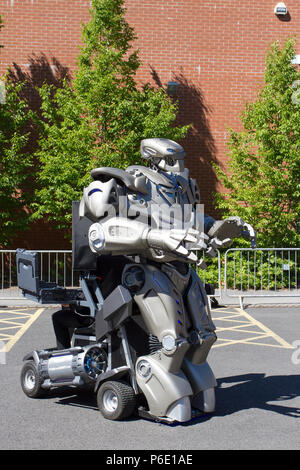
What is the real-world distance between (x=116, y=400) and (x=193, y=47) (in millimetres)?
12287

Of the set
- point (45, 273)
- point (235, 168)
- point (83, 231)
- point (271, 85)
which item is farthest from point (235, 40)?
point (83, 231)

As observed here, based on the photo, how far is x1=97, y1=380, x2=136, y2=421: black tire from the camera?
16.4 feet

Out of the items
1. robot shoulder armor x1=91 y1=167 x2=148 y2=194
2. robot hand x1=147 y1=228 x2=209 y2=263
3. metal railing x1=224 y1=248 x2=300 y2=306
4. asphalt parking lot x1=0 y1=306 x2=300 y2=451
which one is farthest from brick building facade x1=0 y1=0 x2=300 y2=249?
robot hand x1=147 y1=228 x2=209 y2=263

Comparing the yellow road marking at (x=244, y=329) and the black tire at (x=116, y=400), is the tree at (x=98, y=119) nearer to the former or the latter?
the yellow road marking at (x=244, y=329)

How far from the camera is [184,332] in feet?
16.7

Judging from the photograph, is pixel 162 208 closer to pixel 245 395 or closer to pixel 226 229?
pixel 226 229

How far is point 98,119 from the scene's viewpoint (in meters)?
13.0

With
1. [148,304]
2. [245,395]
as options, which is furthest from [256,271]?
[148,304]

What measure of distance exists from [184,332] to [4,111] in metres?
9.90

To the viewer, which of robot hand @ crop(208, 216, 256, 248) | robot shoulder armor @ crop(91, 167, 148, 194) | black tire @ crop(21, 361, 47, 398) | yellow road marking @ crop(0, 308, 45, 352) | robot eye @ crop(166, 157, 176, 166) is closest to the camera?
robot shoulder armor @ crop(91, 167, 148, 194)

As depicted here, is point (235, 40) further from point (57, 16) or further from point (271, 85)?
point (57, 16)

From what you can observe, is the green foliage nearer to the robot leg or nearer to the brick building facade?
the brick building facade

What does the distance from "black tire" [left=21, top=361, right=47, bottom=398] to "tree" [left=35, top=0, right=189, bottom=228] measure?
7.11 meters

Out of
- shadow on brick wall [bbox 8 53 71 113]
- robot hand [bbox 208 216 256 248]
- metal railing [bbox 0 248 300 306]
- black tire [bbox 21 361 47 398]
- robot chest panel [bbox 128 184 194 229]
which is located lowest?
metal railing [bbox 0 248 300 306]
